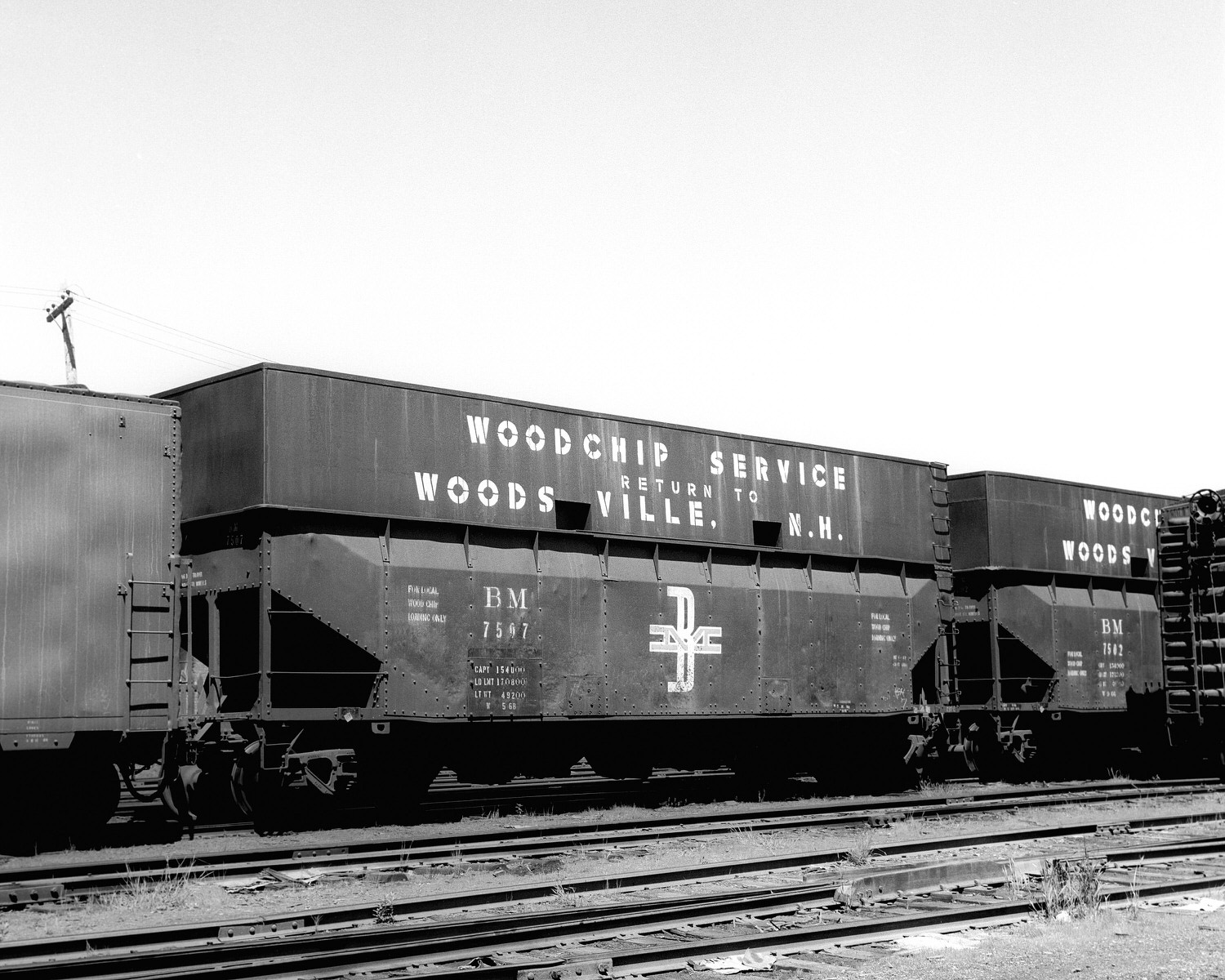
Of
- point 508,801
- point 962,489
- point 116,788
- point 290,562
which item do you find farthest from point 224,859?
point 962,489

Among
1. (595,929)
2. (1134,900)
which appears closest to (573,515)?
(595,929)

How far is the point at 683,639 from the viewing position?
16344 mm

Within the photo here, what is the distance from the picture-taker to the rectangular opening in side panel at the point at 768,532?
17609 millimetres

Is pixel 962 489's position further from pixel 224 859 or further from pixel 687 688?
pixel 224 859

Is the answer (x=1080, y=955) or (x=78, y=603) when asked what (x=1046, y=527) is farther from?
(x=78, y=603)

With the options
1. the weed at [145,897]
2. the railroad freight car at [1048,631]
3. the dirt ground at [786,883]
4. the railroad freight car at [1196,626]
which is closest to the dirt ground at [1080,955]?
the dirt ground at [786,883]

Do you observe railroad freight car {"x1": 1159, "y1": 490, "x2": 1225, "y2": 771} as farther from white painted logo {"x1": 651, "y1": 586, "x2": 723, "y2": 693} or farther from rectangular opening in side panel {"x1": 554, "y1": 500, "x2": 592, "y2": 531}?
rectangular opening in side panel {"x1": 554, "y1": 500, "x2": 592, "y2": 531}

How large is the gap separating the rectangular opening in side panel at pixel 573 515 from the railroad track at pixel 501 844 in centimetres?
364

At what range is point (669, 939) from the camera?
8297mm

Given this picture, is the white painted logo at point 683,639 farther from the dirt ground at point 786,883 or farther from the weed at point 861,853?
the weed at point 861,853

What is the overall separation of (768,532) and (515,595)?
14.2 feet

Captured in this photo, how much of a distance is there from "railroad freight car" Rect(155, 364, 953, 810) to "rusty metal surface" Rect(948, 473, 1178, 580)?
1975 millimetres

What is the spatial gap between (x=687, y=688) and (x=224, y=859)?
6717 millimetres

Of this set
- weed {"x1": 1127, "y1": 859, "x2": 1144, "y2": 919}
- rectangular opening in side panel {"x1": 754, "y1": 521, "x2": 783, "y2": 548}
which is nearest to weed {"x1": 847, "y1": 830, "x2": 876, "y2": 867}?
weed {"x1": 1127, "y1": 859, "x2": 1144, "y2": 919}
